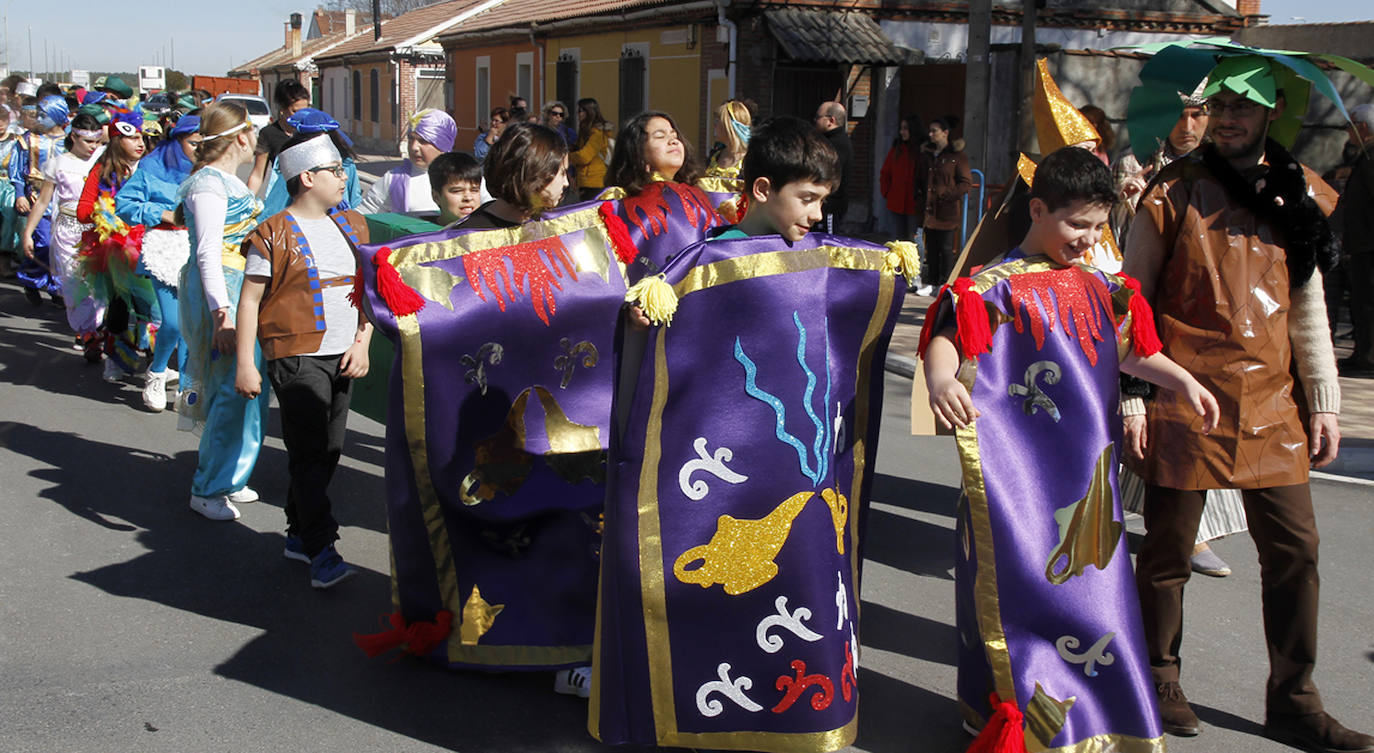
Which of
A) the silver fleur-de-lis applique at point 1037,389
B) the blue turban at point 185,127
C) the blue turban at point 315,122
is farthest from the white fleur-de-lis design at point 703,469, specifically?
the blue turban at point 185,127

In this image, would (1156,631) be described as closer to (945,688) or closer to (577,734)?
(945,688)

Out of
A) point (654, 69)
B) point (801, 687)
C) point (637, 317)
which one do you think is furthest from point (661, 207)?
point (654, 69)

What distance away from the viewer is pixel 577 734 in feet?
12.3

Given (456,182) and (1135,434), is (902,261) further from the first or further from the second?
(456,182)

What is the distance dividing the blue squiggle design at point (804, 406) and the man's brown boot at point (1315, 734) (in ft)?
5.40

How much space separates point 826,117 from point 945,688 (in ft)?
23.5

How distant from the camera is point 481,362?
391 centimetres

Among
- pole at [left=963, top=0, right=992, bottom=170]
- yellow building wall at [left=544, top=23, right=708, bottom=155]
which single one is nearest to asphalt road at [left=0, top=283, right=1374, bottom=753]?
pole at [left=963, top=0, right=992, bottom=170]

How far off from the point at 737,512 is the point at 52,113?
10.6m

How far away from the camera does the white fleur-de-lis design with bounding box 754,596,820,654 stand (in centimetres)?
322

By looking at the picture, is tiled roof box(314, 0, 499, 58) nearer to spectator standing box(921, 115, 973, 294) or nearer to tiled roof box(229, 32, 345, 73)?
tiled roof box(229, 32, 345, 73)

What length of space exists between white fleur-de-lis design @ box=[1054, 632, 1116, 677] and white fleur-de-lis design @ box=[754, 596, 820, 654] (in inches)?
25.4

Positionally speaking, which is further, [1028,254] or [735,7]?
[735,7]

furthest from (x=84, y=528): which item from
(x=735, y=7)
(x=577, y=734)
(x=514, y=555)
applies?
(x=735, y=7)
